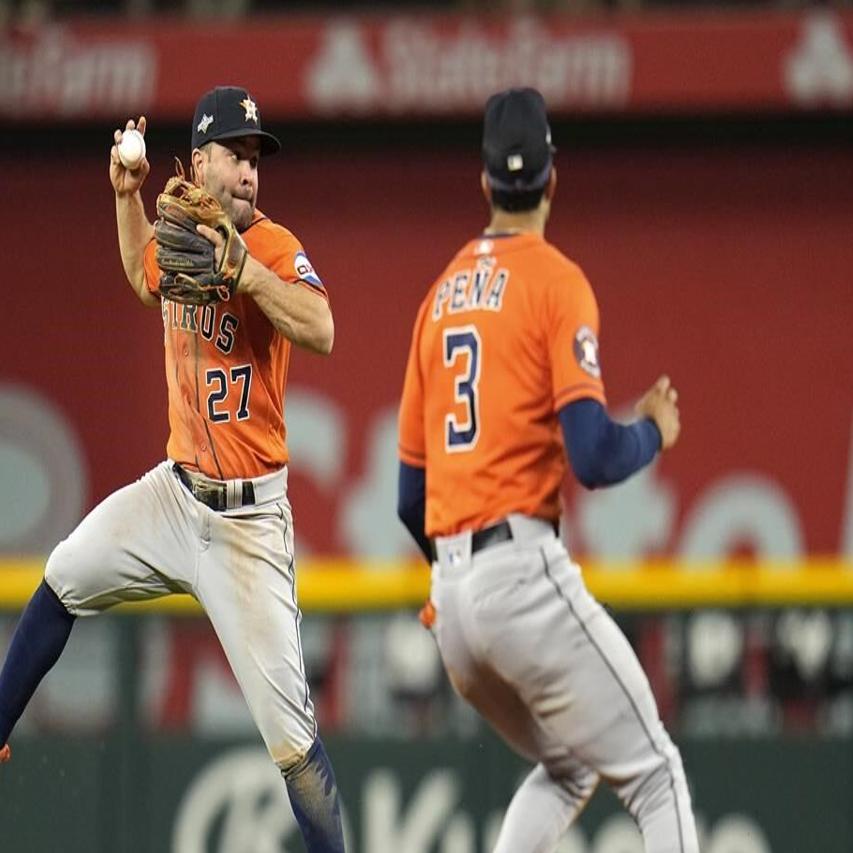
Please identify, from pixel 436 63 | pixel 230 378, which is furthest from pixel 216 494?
pixel 436 63

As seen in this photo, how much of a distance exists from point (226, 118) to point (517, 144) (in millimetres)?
783

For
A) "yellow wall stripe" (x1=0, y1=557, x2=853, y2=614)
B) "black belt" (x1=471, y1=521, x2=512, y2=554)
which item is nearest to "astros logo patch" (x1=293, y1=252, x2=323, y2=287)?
"black belt" (x1=471, y1=521, x2=512, y2=554)

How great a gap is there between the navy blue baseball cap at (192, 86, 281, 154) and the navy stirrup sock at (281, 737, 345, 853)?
1.33m

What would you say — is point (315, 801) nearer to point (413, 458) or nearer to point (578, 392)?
point (413, 458)

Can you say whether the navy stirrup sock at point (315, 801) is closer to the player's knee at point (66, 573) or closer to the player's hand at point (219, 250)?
the player's knee at point (66, 573)

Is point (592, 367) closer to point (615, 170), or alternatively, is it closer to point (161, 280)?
point (161, 280)

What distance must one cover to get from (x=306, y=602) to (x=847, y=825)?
162cm

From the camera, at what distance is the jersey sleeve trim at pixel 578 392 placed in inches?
146

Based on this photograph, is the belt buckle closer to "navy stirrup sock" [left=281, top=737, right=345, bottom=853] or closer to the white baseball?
"navy stirrup sock" [left=281, top=737, right=345, bottom=853]

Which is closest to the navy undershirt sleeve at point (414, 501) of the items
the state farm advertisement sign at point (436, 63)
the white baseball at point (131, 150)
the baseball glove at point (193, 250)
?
the baseball glove at point (193, 250)

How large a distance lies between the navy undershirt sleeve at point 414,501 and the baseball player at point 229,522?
353mm

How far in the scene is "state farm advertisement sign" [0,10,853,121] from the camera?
8758 mm

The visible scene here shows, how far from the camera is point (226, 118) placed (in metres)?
4.38

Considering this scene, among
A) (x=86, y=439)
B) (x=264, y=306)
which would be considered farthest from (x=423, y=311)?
(x=86, y=439)
